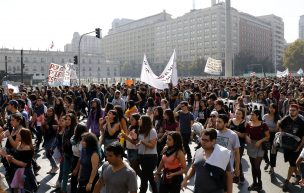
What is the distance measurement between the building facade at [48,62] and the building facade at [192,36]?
11324mm

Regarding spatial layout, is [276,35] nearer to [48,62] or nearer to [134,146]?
[48,62]

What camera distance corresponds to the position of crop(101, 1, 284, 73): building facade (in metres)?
122

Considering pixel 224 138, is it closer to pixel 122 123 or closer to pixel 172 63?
pixel 122 123

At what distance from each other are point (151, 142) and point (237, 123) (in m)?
2.03

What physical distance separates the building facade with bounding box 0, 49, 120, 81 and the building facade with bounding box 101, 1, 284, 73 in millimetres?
11324

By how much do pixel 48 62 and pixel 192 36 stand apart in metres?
49.3

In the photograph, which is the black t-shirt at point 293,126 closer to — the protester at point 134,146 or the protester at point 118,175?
the protester at point 134,146

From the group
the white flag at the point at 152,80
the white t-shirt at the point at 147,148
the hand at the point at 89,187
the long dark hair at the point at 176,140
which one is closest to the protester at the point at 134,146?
the white t-shirt at the point at 147,148

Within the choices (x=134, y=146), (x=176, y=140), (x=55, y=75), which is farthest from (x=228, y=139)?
(x=55, y=75)

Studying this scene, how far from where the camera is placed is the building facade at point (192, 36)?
399 ft

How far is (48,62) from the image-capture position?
127 meters

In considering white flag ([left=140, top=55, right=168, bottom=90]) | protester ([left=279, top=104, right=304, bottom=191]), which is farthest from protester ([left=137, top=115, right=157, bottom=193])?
white flag ([left=140, top=55, right=168, bottom=90])

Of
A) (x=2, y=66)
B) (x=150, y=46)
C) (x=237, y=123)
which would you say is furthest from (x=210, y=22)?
(x=237, y=123)

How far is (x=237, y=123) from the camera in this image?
7.39m
